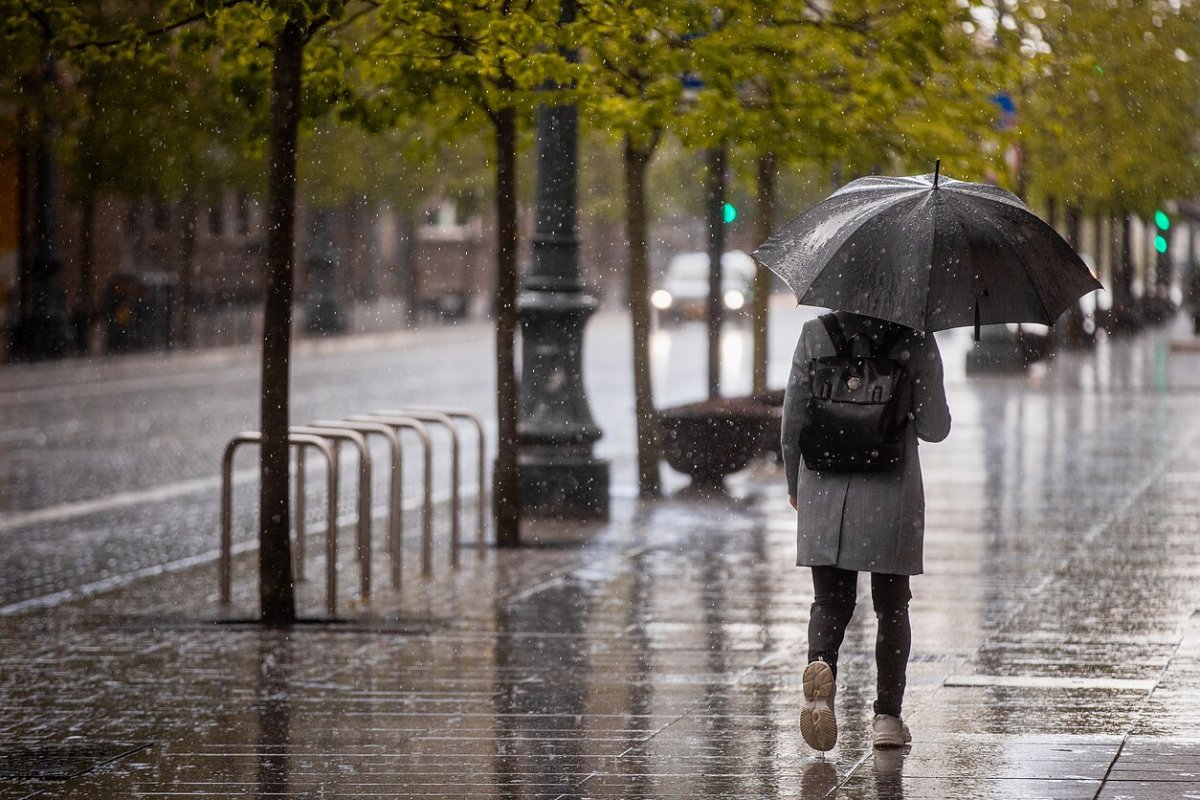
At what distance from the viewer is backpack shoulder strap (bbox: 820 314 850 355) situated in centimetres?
662

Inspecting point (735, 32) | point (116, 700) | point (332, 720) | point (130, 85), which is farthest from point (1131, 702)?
point (130, 85)

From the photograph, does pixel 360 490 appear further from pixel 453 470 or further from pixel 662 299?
pixel 662 299

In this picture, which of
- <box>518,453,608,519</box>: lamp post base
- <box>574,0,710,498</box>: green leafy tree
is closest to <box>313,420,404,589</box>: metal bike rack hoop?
<box>574,0,710,498</box>: green leafy tree

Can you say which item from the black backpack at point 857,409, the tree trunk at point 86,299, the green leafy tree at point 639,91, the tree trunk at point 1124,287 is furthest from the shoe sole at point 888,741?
the tree trunk at point 1124,287

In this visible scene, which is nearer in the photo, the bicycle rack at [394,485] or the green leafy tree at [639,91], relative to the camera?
the green leafy tree at [639,91]

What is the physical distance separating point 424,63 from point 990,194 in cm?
444

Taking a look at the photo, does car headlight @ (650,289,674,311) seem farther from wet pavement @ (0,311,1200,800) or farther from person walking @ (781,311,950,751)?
person walking @ (781,311,950,751)

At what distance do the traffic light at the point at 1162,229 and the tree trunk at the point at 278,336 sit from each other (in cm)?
3271

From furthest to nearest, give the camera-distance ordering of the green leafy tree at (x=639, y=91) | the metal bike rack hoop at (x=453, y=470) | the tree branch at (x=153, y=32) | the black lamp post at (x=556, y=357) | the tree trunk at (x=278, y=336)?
the black lamp post at (x=556, y=357) → the metal bike rack hoop at (x=453, y=470) → the green leafy tree at (x=639, y=91) → the tree trunk at (x=278, y=336) → the tree branch at (x=153, y=32)

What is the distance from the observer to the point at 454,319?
185 ft

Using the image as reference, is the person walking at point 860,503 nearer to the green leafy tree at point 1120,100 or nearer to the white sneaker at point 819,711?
the white sneaker at point 819,711

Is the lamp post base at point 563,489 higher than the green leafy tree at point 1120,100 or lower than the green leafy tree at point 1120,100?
lower

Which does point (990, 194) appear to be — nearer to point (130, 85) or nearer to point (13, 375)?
point (130, 85)

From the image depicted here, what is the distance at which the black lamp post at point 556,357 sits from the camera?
1354 centimetres
